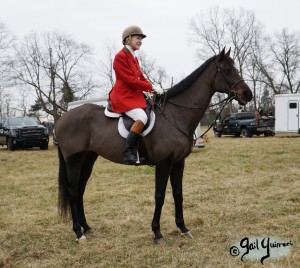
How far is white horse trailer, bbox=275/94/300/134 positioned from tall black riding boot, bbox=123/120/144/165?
2078 centimetres

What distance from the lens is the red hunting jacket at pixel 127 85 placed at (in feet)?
16.1

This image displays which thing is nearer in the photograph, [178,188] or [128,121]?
[128,121]

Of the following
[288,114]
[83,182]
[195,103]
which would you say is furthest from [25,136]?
[195,103]

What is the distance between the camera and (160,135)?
492cm

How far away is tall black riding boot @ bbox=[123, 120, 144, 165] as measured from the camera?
4.82 metres

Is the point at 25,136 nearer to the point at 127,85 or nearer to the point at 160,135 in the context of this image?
the point at 127,85

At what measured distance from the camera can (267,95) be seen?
60.9 metres

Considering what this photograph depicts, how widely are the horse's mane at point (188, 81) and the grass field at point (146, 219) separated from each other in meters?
1.92

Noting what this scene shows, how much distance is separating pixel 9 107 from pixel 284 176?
63.3m

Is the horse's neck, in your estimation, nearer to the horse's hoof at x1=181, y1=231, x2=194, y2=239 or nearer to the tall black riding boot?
the tall black riding boot

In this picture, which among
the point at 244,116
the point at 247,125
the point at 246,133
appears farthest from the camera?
the point at 244,116

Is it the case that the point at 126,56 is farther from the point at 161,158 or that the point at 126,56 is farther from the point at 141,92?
the point at 161,158

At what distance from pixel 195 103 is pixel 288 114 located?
20602 millimetres

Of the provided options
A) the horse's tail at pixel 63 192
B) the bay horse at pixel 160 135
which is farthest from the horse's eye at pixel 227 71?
the horse's tail at pixel 63 192
